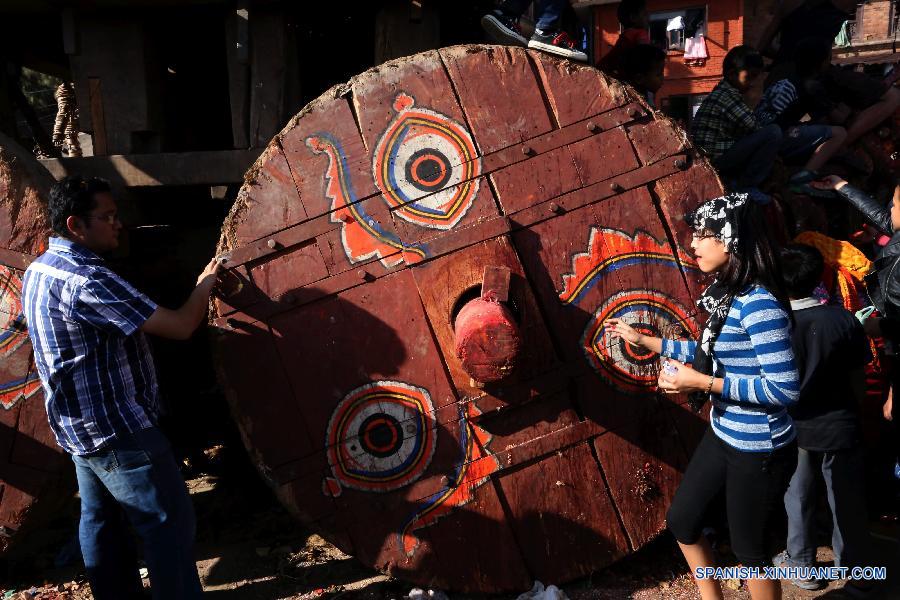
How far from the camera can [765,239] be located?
243 centimetres

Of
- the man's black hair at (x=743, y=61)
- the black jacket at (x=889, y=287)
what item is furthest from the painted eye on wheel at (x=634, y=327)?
the man's black hair at (x=743, y=61)

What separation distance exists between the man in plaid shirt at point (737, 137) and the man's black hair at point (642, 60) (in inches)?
14.8

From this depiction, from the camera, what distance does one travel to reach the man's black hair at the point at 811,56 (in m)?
4.93

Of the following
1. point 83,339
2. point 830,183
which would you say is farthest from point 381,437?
point 830,183

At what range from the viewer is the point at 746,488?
8.11 feet

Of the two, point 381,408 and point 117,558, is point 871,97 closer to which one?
point 381,408

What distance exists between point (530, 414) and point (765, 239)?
121 centimetres

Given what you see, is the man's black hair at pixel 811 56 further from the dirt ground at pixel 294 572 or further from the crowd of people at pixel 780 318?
the dirt ground at pixel 294 572

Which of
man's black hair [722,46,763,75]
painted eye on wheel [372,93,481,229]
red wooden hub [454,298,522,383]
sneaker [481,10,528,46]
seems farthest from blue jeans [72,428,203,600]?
man's black hair [722,46,763,75]

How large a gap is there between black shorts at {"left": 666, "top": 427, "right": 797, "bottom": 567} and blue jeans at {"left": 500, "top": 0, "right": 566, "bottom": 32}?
7.10 feet

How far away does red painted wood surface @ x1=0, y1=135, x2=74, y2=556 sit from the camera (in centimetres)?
311

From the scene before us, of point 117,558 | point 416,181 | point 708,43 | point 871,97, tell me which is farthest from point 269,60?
point 708,43

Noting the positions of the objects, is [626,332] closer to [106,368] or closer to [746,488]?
[746,488]

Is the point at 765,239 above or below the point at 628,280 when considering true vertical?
above
